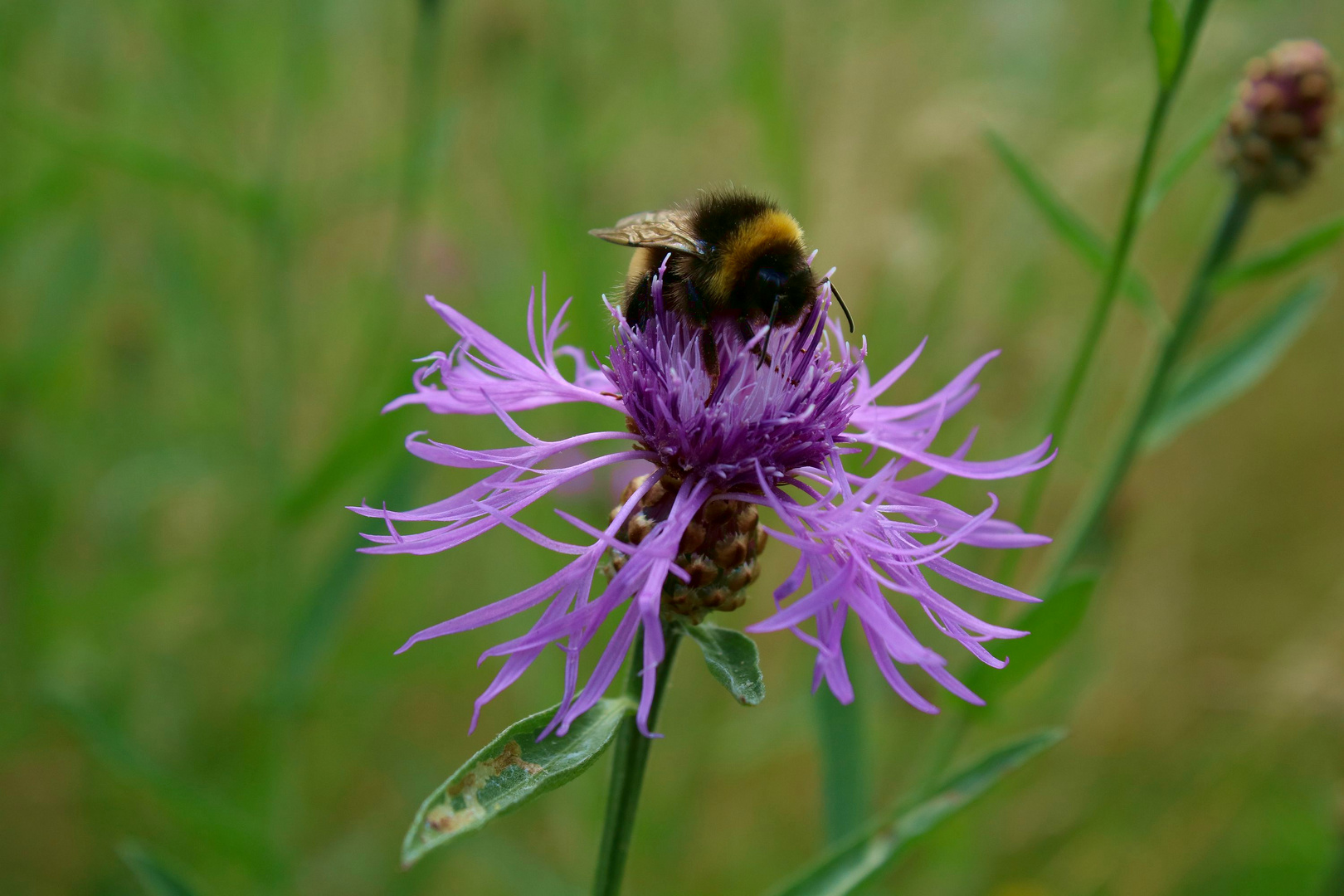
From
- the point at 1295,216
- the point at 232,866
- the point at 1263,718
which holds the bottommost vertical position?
the point at 232,866

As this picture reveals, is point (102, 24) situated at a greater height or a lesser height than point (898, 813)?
greater

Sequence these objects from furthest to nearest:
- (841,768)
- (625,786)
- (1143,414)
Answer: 1. (1143,414)
2. (841,768)
3. (625,786)

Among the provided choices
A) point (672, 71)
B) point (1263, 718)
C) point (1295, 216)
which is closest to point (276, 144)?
point (672, 71)

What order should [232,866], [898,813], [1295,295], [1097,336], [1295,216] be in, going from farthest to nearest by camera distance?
[1295,216] → [232,866] → [1295,295] → [1097,336] → [898,813]

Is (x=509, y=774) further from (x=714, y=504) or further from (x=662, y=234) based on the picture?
(x=662, y=234)

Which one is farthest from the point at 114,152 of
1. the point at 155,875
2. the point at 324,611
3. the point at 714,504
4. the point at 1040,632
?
the point at 1040,632

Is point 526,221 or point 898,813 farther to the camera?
point 526,221

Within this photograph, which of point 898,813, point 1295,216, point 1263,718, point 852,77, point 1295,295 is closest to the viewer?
point 898,813

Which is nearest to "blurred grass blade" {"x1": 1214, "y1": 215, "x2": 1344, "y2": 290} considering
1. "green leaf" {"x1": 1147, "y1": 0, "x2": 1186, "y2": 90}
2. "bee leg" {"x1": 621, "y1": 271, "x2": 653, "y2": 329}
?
"green leaf" {"x1": 1147, "y1": 0, "x2": 1186, "y2": 90}

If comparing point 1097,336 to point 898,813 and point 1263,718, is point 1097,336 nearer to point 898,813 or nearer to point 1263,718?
point 898,813
